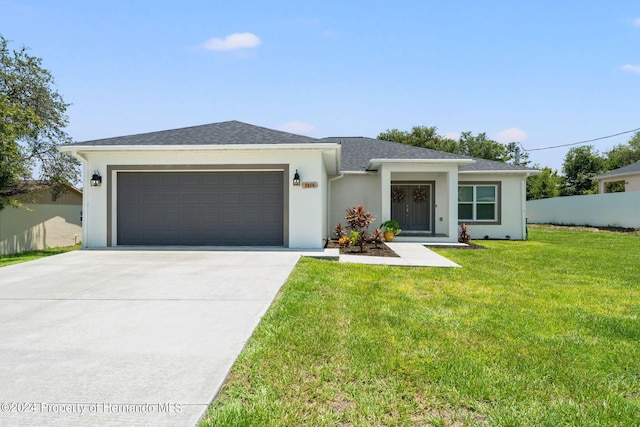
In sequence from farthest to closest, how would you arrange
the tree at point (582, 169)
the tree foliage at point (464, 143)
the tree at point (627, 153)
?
the tree at point (627, 153) < the tree foliage at point (464, 143) < the tree at point (582, 169)

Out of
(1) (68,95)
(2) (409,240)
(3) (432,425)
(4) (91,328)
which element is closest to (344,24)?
(2) (409,240)

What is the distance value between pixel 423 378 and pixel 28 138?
63.0ft

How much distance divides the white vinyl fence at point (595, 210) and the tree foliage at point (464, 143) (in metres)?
12.0

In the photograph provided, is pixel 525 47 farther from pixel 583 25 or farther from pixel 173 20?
pixel 173 20

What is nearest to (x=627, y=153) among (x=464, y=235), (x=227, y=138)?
(x=464, y=235)

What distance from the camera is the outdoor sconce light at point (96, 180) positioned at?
9.80 metres

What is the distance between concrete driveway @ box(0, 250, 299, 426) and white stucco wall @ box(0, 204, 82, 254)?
9.40 m

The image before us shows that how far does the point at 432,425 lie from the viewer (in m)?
2.12

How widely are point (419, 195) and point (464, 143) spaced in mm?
29446

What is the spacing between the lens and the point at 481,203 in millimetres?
14891

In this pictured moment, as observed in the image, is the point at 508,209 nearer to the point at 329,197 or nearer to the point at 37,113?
the point at 329,197

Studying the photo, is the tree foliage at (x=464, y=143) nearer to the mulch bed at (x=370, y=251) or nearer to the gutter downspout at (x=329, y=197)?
the gutter downspout at (x=329, y=197)

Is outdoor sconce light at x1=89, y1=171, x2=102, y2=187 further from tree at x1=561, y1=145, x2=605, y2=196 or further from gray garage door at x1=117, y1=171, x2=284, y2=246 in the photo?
tree at x1=561, y1=145, x2=605, y2=196

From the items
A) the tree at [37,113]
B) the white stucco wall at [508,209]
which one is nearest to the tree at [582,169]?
the white stucco wall at [508,209]
